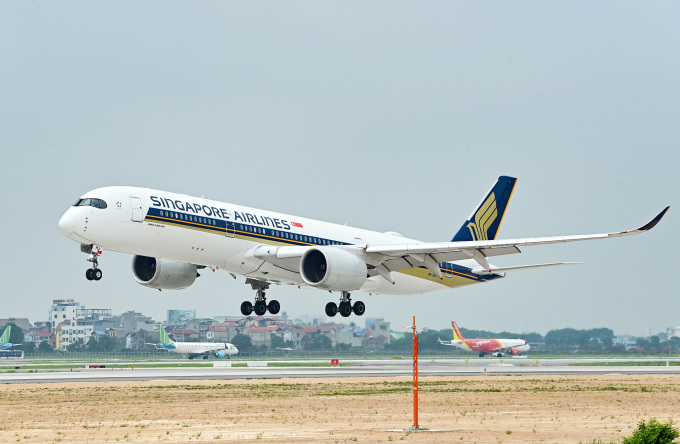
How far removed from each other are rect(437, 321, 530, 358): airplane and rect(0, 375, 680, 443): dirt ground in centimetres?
6958

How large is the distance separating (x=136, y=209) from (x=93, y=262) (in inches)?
132

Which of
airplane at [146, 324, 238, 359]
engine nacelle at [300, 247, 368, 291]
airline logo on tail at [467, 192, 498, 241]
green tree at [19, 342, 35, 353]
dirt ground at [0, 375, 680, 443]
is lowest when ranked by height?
dirt ground at [0, 375, 680, 443]

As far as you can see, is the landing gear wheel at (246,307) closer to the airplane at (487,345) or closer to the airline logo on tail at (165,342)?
the airline logo on tail at (165,342)

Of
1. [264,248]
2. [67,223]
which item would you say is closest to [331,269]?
[264,248]

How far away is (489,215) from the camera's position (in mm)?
65625

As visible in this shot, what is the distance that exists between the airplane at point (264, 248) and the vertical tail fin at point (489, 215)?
0.55ft

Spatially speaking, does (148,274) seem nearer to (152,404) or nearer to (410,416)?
(152,404)

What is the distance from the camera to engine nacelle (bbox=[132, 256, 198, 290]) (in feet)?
182

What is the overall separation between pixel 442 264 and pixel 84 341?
10666 centimetres

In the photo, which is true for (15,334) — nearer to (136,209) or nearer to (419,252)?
(419,252)

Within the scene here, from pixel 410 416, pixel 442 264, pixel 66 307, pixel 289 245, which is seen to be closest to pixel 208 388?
pixel 289 245

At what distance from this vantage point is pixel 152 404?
48.4m

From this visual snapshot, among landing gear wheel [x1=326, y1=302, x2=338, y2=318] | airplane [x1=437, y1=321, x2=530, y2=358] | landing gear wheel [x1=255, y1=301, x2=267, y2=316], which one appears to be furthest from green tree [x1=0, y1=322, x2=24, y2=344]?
landing gear wheel [x1=326, y1=302, x2=338, y2=318]

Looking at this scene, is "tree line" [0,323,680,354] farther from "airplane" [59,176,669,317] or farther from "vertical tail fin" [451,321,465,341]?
"airplane" [59,176,669,317]
